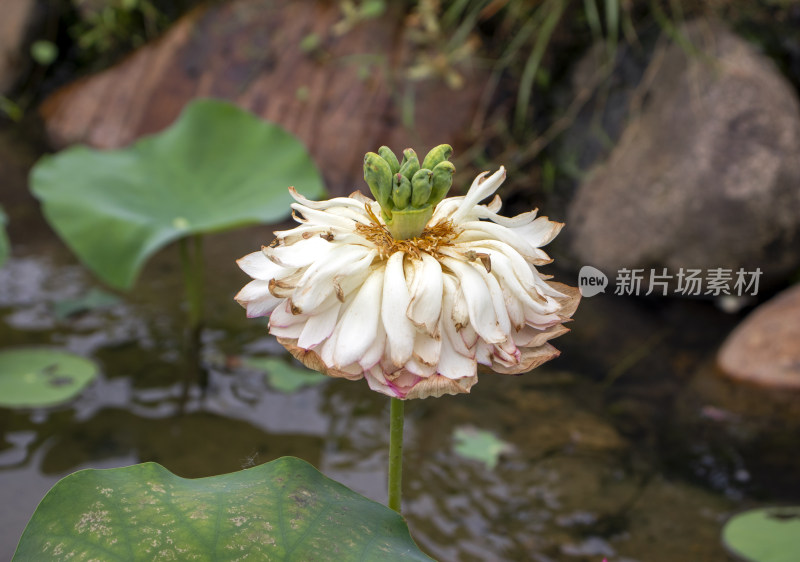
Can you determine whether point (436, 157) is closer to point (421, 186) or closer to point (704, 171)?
point (421, 186)

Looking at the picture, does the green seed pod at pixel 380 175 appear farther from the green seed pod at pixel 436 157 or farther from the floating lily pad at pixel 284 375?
the floating lily pad at pixel 284 375

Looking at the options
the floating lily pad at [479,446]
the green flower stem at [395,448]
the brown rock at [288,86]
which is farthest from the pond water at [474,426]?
A: the brown rock at [288,86]

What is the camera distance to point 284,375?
5.24 ft

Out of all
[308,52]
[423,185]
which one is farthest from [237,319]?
[423,185]

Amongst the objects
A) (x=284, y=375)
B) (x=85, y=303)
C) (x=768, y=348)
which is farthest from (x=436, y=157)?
(x=85, y=303)

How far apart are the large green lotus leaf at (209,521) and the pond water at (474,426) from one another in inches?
21.7

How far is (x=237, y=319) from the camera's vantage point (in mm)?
1843

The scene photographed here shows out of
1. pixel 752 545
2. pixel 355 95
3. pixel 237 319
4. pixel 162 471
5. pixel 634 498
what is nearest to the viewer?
pixel 162 471

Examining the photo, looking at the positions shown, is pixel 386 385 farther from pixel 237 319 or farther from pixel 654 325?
pixel 654 325

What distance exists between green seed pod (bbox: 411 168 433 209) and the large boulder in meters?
1.56

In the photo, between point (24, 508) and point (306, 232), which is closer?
point (306, 232)

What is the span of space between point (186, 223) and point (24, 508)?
0.60 metres

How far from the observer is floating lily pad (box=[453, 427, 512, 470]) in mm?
1391

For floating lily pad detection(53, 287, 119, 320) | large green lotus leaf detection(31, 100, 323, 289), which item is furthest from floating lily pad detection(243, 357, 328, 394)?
floating lily pad detection(53, 287, 119, 320)
